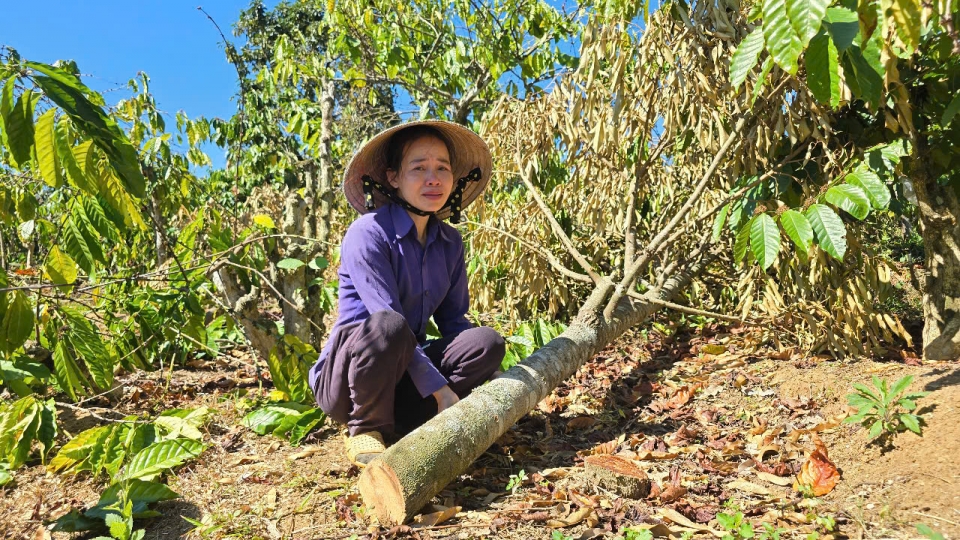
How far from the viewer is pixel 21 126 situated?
1455 mm

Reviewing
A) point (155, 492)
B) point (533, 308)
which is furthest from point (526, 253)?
point (155, 492)

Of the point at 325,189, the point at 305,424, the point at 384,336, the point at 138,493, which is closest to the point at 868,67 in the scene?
the point at 384,336

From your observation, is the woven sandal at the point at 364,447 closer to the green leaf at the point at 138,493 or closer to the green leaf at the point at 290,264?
the green leaf at the point at 138,493

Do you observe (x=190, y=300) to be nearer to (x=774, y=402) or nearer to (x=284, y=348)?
(x=284, y=348)

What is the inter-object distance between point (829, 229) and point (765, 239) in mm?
193

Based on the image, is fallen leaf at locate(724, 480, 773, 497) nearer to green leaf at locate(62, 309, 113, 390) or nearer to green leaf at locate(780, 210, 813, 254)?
green leaf at locate(780, 210, 813, 254)

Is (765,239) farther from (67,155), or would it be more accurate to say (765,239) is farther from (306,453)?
(67,155)

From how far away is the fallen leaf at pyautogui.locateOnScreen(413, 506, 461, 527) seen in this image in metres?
1.74

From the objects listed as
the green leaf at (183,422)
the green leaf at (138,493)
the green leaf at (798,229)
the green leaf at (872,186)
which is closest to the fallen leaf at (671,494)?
the green leaf at (798,229)

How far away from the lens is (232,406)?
293 cm

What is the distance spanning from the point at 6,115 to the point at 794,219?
7.12ft

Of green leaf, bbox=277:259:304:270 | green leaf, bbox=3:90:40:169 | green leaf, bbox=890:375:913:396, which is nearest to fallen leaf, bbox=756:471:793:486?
green leaf, bbox=890:375:913:396

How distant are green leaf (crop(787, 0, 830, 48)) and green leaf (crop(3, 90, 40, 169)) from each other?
1616mm

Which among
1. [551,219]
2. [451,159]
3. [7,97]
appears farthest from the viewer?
[551,219]
